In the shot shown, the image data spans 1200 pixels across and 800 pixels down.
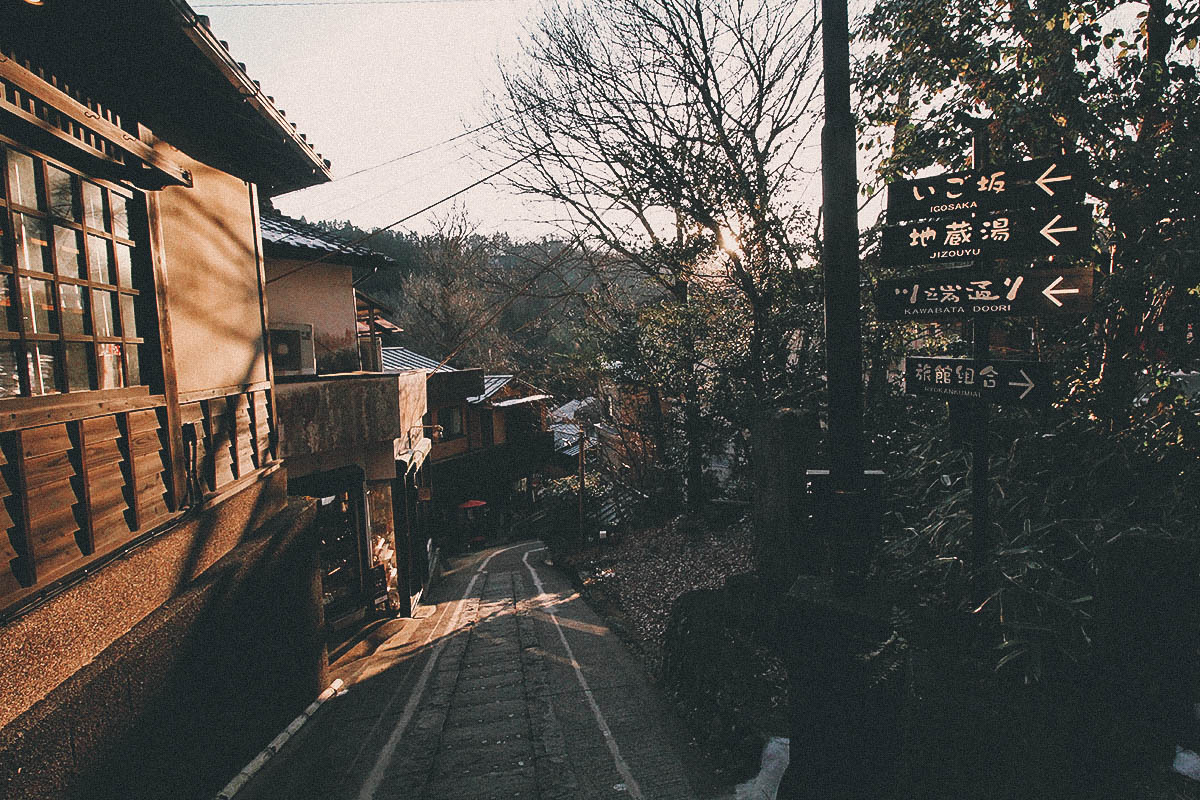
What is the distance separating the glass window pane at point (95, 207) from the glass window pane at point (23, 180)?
1.88 feet

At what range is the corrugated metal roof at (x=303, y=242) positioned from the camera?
37.9 ft

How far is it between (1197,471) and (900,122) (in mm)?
5186

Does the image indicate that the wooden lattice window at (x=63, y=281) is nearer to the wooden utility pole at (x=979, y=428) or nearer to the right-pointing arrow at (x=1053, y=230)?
the wooden utility pole at (x=979, y=428)

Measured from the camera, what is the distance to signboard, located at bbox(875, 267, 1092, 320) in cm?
405

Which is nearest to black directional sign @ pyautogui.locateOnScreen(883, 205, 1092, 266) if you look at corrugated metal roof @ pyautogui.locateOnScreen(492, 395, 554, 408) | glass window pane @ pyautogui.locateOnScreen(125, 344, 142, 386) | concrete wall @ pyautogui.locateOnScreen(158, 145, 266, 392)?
glass window pane @ pyautogui.locateOnScreen(125, 344, 142, 386)

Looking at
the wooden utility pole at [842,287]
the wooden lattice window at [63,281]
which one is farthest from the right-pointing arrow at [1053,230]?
the wooden lattice window at [63,281]

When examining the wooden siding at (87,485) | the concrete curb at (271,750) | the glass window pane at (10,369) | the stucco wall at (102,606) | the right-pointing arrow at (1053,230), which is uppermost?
the right-pointing arrow at (1053,230)

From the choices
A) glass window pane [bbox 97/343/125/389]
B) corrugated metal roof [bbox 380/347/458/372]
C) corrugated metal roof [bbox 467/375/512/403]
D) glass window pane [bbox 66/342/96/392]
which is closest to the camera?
glass window pane [bbox 66/342/96/392]

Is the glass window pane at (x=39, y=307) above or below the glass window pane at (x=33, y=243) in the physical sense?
below

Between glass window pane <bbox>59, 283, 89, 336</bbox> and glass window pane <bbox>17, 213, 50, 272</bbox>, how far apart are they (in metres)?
0.22

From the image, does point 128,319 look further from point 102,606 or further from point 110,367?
point 102,606

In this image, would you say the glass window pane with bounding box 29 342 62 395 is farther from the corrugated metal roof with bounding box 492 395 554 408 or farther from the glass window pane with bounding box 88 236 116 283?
the corrugated metal roof with bounding box 492 395 554 408

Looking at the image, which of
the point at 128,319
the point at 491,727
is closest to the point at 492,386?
the point at 491,727

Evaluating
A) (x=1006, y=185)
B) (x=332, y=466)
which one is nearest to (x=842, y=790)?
(x=1006, y=185)
